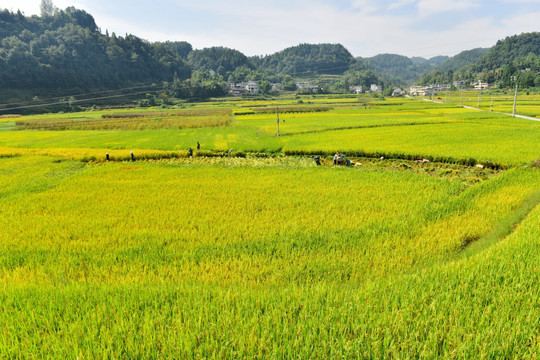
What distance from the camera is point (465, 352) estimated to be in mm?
2682

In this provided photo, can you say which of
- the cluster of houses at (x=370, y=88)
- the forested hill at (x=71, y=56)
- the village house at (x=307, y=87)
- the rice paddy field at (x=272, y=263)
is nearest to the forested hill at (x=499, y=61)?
the cluster of houses at (x=370, y=88)

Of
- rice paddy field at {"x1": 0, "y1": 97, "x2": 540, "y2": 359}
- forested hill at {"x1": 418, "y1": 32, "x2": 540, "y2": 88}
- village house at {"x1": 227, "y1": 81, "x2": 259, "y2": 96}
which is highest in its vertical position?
forested hill at {"x1": 418, "y1": 32, "x2": 540, "y2": 88}

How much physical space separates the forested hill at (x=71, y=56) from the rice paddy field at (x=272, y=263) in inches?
3408

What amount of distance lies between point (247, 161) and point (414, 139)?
13169 millimetres

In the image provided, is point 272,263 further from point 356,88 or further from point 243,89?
point 356,88

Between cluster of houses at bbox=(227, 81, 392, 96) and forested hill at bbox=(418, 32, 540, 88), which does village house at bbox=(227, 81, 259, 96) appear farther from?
forested hill at bbox=(418, 32, 540, 88)

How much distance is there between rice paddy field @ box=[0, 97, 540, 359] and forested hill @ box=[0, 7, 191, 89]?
284 ft

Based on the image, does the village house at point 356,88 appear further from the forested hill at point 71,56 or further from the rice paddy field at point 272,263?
the rice paddy field at point 272,263

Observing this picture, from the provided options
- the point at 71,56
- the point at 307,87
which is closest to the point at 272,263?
the point at 71,56

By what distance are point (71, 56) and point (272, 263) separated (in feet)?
380

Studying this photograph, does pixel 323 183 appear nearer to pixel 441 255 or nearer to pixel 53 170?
pixel 441 255

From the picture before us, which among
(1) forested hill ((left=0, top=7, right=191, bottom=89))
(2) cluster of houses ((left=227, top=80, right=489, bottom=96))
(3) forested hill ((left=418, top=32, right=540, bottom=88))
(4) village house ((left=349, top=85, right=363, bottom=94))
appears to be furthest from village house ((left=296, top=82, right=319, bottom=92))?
(3) forested hill ((left=418, top=32, right=540, bottom=88))

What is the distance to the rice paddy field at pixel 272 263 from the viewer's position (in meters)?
2.95

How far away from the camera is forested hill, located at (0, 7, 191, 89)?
75.4 metres
